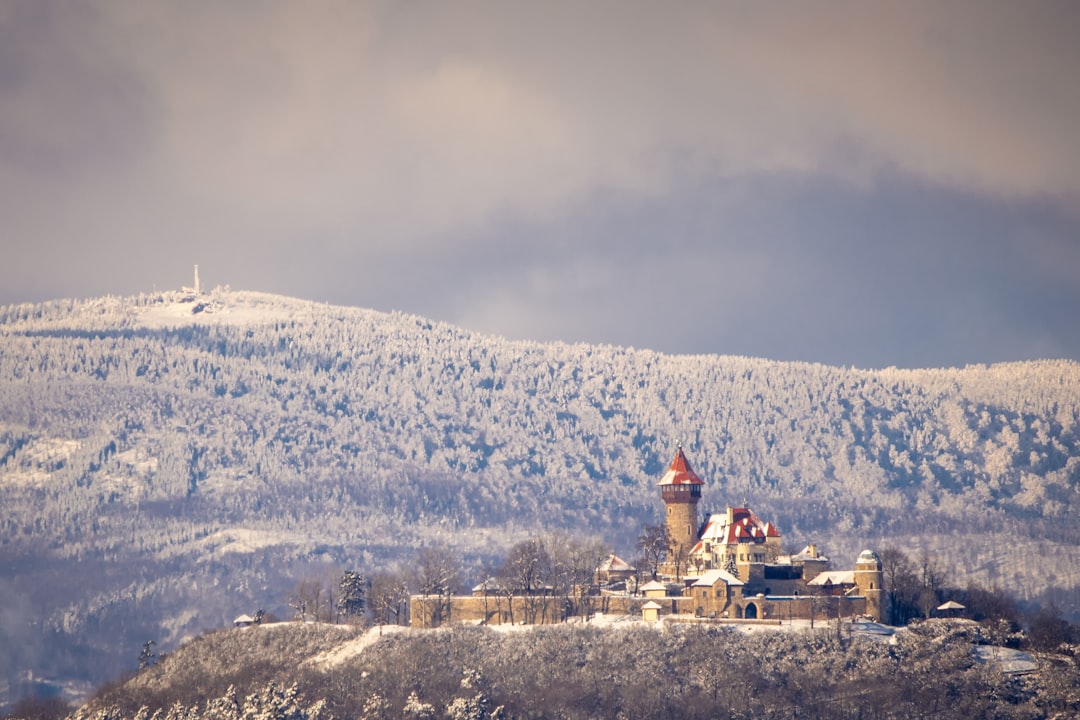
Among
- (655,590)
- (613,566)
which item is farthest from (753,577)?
(613,566)

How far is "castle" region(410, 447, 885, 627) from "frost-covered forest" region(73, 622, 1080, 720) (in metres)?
3.93

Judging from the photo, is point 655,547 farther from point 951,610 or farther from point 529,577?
point 951,610

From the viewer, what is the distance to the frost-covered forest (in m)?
162

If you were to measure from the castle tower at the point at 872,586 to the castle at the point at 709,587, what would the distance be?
0.07m

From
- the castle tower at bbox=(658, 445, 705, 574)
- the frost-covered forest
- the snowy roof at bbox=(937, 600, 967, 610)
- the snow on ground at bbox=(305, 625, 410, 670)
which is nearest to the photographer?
the frost-covered forest

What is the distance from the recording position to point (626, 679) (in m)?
164

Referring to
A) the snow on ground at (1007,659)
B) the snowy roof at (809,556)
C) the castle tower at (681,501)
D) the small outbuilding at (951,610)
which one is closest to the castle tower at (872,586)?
the small outbuilding at (951,610)

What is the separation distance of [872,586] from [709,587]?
38.5 ft

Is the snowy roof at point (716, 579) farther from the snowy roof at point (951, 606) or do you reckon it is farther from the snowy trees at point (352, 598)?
the snowy trees at point (352, 598)

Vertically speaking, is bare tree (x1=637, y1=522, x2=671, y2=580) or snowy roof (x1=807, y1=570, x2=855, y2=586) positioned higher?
bare tree (x1=637, y1=522, x2=671, y2=580)

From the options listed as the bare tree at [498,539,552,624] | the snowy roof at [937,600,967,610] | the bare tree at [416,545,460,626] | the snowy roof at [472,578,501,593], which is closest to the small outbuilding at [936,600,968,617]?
the snowy roof at [937,600,967,610]

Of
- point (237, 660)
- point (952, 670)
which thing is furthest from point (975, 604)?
point (237, 660)

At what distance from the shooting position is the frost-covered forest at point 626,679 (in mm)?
161625

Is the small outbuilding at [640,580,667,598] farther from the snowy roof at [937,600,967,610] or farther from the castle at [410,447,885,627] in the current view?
the snowy roof at [937,600,967,610]
